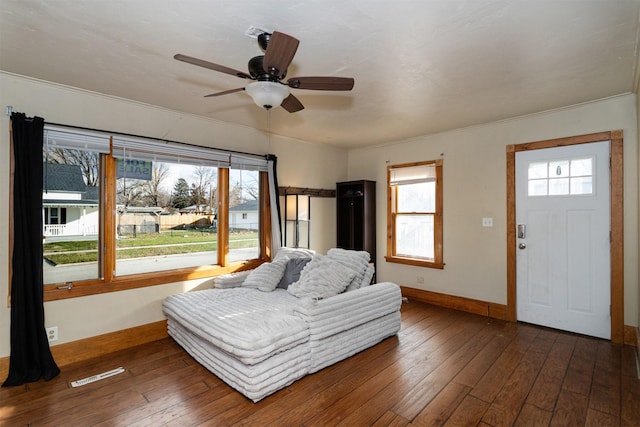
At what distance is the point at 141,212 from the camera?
11.3ft

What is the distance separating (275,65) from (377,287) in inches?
92.2

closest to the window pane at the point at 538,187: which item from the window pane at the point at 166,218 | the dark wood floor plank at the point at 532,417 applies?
the dark wood floor plank at the point at 532,417

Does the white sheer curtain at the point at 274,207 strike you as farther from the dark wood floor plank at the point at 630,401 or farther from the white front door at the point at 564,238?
the dark wood floor plank at the point at 630,401

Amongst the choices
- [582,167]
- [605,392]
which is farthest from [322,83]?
[582,167]

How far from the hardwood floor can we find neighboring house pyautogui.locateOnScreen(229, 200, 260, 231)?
1.57 metres

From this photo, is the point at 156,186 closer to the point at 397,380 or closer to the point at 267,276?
the point at 267,276

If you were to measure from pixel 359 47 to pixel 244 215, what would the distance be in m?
2.68

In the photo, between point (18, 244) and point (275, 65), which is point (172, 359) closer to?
point (18, 244)

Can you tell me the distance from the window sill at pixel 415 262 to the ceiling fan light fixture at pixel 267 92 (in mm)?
3469

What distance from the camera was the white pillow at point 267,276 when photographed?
3482mm

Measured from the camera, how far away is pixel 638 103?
2.92m

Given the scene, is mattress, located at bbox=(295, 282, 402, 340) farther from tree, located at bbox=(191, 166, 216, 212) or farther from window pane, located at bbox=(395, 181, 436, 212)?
tree, located at bbox=(191, 166, 216, 212)

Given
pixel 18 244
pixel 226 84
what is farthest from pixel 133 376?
pixel 226 84

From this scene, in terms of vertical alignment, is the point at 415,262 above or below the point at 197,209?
below
